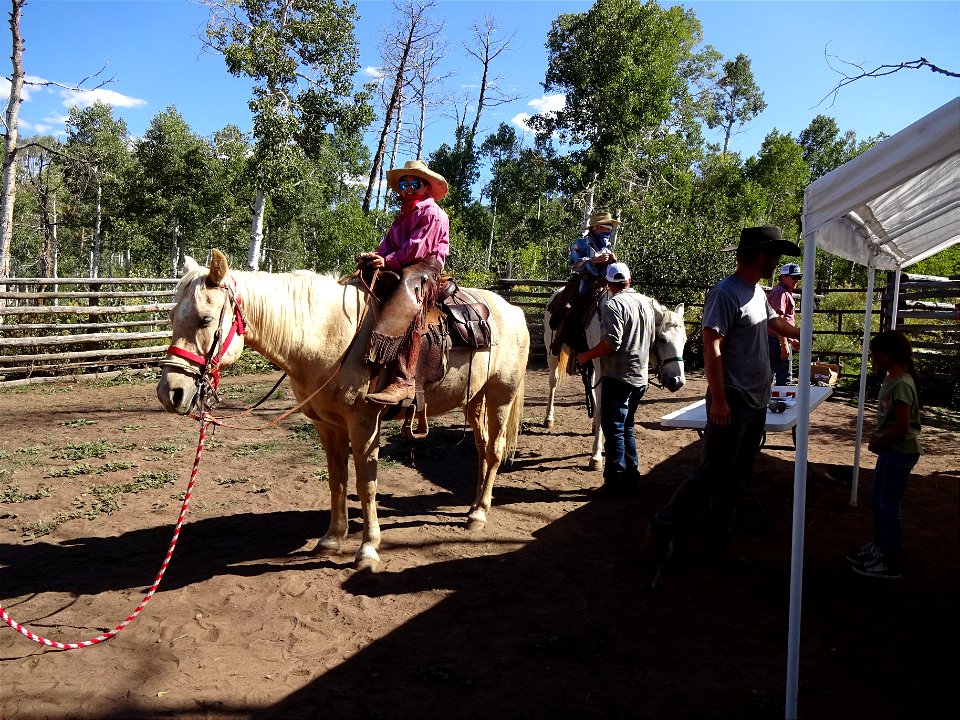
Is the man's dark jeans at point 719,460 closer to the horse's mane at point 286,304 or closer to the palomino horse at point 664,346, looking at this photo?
the palomino horse at point 664,346

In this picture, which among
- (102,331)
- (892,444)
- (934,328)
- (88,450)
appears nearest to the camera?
(892,444)

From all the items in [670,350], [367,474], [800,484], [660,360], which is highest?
[670,350]

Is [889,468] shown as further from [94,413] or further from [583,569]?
[94,413]

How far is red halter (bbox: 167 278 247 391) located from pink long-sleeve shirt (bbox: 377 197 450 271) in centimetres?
112

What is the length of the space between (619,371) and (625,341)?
0.28 metres

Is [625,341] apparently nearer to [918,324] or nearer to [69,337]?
[918,324]

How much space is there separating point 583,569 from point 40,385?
1048 cm

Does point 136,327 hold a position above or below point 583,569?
above

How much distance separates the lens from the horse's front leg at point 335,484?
4.35 metres

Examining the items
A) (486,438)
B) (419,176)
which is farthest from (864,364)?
(419,176)

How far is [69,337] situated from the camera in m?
10.9

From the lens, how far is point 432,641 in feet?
10.7

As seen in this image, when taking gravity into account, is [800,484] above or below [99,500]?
above

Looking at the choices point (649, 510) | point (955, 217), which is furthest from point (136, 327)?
point (955, 217)
